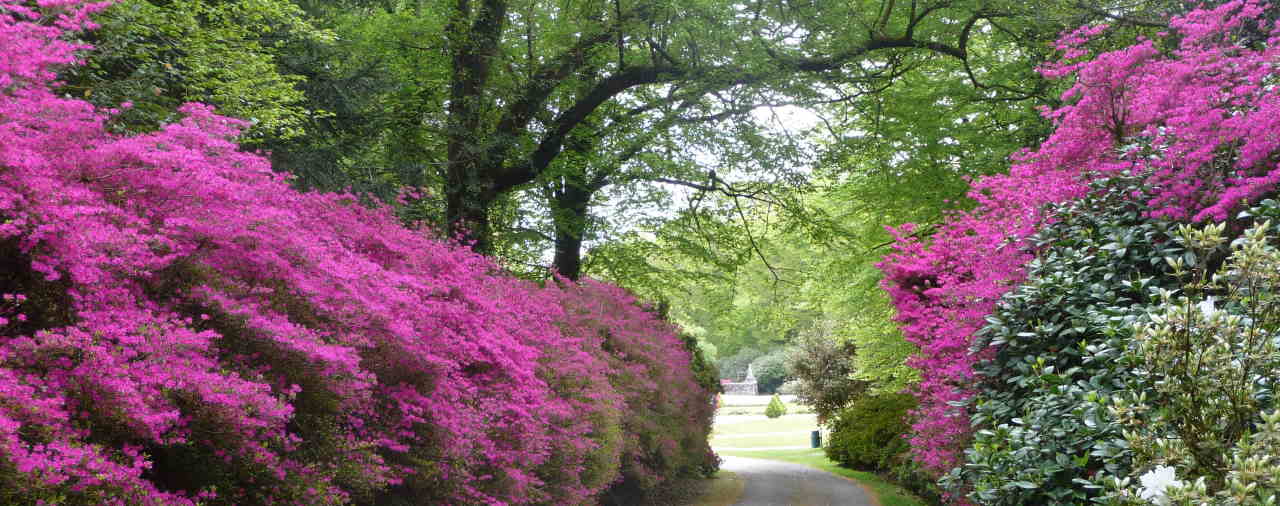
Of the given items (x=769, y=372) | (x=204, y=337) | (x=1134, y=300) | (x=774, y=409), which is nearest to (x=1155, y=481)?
(x=1134, y=300)

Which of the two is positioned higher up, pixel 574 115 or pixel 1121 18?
pixel 1121 18

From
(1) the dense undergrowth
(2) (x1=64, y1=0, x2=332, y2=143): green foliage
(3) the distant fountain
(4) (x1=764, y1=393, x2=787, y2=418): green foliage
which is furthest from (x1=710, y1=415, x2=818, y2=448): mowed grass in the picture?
(1) the dense undergrowth

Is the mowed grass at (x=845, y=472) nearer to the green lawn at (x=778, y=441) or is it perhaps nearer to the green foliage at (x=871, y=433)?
the green lawn at (x=778, y=441)

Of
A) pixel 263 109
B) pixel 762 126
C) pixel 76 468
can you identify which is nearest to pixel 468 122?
pixel 263 109

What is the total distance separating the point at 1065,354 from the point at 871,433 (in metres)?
15.1

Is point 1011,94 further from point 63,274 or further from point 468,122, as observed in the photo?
point 63,274

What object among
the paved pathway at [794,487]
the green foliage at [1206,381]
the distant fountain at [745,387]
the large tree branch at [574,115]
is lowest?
the paved pathway at [794,487]

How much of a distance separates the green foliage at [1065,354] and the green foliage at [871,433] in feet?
38.6

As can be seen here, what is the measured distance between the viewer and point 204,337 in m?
4.05

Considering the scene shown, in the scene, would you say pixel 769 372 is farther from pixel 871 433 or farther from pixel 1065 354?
pixel 1065 354

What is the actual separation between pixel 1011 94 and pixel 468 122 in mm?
8993

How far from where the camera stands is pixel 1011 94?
584 inches

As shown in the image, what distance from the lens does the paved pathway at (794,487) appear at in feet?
47.8

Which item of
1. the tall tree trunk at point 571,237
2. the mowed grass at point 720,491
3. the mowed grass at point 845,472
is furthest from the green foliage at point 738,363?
the tall tree trunk at point 571,237
